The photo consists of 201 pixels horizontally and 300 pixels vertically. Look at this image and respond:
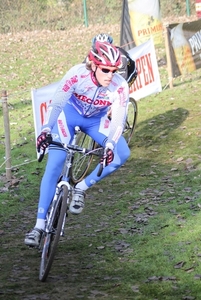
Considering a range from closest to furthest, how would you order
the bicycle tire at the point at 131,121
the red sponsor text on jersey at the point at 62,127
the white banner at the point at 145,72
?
1. the red sponsor text on jersey at the point at 62,127
2. the bicycle tire at the point at 131,121
3. the white banner at the point at 145,72

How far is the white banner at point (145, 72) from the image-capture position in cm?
1567

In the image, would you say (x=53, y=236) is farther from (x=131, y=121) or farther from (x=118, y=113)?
(x=131, y=121)

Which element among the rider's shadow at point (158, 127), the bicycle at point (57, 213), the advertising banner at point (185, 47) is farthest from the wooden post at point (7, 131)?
the advertising banner at point (185, 47)

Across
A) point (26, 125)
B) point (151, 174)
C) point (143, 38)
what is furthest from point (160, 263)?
point (143, 38)

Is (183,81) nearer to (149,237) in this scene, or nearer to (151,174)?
(151,174)

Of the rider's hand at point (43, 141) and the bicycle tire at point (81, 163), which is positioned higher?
the rider's hand at point (43, 141)

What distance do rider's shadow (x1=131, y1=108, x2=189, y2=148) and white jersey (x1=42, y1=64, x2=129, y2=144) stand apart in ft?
17.8

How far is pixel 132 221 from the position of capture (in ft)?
27.7

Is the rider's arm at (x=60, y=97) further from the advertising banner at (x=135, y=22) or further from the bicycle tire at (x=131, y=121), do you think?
the advertising banner at (x=135, y=22)

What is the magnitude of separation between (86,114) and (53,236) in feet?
4.85

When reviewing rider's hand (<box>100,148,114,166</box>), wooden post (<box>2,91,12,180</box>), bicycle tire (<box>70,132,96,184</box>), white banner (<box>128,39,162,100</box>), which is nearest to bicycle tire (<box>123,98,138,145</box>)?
bicycle tire (<box>70,132,96,184</box>)

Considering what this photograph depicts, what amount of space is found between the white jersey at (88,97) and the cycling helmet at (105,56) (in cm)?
25

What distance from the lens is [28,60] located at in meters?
23.5

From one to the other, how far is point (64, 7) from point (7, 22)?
137 inches
